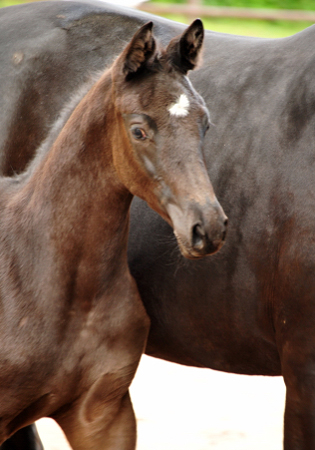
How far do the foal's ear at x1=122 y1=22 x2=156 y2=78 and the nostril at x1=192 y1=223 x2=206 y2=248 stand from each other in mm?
537

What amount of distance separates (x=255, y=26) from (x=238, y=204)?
9.37 metres

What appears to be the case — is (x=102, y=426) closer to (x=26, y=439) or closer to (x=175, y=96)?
(x=26, y=439)

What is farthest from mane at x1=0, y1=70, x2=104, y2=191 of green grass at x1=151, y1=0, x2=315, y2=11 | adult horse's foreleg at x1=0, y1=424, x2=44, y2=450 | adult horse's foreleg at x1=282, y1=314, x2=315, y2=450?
green grass at x1=151, y1=0, x2=315, y2=11

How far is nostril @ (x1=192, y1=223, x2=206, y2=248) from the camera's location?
196cm

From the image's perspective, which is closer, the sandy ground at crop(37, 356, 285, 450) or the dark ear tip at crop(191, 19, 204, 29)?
the dark ear tip at crop(191, 19, 204, 29)

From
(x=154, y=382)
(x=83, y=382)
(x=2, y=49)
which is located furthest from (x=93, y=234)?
(x=154, y=382)

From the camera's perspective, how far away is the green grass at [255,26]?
36.0 feet

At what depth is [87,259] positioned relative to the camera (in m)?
2.39

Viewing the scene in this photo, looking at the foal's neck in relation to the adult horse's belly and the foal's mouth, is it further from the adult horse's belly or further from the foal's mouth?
the foal's mouth

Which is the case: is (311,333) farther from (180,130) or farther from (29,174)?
(29,174)

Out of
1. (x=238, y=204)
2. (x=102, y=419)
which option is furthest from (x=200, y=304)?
(x=102, y=419)

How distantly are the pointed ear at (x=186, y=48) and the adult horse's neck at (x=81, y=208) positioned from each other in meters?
0.25

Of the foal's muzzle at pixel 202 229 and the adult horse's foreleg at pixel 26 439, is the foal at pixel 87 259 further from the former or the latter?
the adult horse's foreleg at pixel 26 439

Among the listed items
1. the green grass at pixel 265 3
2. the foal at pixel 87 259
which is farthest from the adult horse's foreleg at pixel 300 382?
the green grass at pixel 265 3
